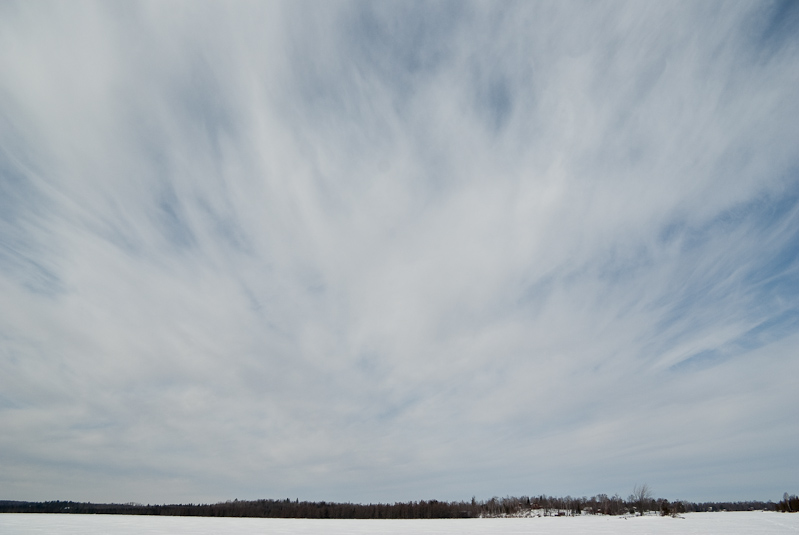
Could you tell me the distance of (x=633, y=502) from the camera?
146 m

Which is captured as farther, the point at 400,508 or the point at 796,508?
the point at 400,508

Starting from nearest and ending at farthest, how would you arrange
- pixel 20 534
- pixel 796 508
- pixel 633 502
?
pixel 20 534 < pixel 796 508 < pixel 633 502

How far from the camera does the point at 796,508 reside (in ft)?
396

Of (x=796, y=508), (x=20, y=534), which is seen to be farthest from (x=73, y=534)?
(x=796, y=508)

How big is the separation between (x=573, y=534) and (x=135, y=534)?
136 ft

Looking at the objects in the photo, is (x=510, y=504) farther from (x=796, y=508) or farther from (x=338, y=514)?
(x=796, y=508)

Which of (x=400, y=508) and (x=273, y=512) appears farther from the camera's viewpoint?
(x=273, y=512)

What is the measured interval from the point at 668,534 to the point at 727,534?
14.4 ft

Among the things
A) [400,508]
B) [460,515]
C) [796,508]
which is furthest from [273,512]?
[796,508]

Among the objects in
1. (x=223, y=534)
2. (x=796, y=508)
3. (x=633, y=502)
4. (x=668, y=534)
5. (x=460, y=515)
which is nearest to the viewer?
(x=668, y=534)

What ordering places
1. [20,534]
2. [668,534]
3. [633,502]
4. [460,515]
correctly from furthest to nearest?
[460,515] → [633,502] → [668,534] → [20,534]

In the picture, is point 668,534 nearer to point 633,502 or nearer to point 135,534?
point 135,534

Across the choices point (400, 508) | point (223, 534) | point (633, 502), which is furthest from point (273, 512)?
point (223, 534)

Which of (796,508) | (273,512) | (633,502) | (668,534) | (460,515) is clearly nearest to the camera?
(668,534)
